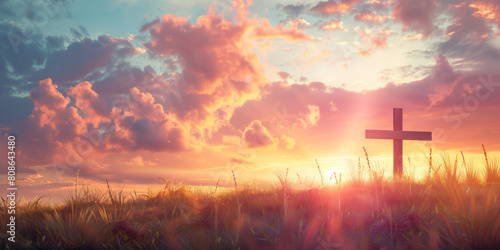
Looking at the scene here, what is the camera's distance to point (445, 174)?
28.9 feet

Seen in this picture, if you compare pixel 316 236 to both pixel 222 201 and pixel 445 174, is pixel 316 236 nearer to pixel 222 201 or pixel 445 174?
pixel 222 201

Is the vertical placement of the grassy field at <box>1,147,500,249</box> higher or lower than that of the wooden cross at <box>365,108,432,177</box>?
lower

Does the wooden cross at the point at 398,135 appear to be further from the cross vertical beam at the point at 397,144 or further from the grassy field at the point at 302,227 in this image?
the grassy field at the point at 302,227

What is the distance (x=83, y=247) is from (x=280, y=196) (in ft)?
14.9

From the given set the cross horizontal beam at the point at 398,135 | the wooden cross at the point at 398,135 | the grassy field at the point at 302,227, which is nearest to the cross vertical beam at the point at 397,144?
the wooden cross at the point at 398,135

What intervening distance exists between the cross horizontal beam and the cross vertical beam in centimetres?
22

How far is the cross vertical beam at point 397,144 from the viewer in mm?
12195

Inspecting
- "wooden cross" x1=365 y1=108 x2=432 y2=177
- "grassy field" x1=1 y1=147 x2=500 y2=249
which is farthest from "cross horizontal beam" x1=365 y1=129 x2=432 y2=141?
"grassy field" x1=1 y1=147 x2=500 y2=249

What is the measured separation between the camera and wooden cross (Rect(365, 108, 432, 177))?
1196cm

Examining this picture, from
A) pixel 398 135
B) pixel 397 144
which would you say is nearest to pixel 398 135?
pixel 398 135

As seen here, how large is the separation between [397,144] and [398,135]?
335 millimetres

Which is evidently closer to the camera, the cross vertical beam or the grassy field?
the grassy field

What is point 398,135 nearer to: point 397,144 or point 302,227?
point 397,144

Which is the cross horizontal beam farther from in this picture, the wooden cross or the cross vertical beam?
the cross vertical beam
